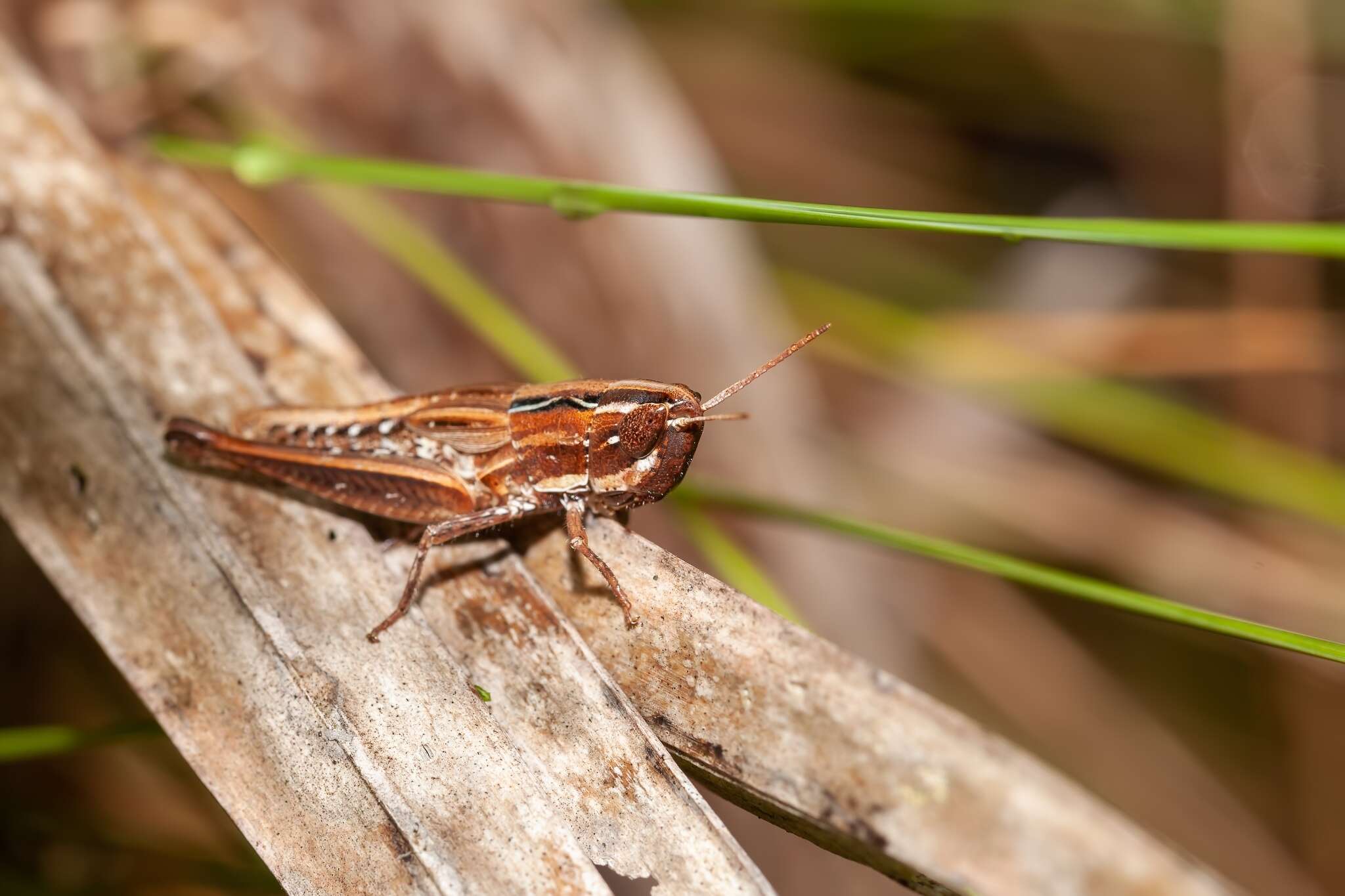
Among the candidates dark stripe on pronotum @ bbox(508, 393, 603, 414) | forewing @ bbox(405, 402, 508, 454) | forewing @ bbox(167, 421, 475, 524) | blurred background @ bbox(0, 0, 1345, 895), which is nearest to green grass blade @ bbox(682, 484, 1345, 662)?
dark stripe on pronotum @ bbox(508, 393, 603, 414)

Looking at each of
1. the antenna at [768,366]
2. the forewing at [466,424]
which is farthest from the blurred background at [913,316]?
the antenna at [768,366]

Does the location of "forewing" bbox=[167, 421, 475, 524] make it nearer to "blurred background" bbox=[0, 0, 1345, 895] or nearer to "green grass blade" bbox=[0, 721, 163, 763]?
"green grass blade" bbox=[0, 721, 163, 763]

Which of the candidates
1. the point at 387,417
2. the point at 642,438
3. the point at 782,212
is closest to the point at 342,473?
the point at 387,417

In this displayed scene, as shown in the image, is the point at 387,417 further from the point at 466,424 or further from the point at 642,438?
the point at 642,438

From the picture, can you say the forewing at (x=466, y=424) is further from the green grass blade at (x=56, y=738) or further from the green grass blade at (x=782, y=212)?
the green grass blade at (x=56, y=738)

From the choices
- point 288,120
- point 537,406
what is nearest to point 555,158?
point 288,120

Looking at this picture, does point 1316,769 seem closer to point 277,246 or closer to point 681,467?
point 681,467
